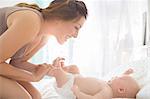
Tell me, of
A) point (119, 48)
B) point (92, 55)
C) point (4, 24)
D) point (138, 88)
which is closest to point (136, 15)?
point (119, 48)

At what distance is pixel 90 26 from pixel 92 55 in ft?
0.74

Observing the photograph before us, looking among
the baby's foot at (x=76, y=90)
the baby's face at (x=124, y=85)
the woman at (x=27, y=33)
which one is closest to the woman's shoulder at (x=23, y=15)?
the woman at (x=27, y=33)

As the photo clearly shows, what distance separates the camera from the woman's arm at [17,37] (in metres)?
0.95

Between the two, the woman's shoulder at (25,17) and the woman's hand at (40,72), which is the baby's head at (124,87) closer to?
the woman's hand at (40,72)

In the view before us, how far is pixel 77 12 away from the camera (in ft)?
3.48

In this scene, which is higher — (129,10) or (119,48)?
(129,10)

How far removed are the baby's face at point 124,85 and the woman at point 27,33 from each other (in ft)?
1.01

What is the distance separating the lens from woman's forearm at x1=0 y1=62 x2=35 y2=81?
99cm

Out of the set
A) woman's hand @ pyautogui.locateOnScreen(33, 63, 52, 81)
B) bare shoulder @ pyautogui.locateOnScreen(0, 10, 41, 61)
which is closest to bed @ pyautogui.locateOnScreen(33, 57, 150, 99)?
woman's hand @ pyautogui.locateOnScreen(33, 63, 52, 81)

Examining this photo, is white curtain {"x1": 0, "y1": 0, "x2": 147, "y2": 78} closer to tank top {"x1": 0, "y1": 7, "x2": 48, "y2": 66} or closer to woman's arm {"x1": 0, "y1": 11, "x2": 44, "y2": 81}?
tank top {"x1": 0, "y1": 7, "x2": 48, "y2": 66}

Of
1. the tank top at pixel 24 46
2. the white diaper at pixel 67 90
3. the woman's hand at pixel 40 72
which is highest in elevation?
the tank top at pixel 24 46

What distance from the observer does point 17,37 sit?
0.96 m

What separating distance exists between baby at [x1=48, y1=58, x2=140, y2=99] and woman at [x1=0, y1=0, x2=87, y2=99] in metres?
0.11

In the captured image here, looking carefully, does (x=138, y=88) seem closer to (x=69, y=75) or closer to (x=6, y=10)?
(x=69, y=75)
